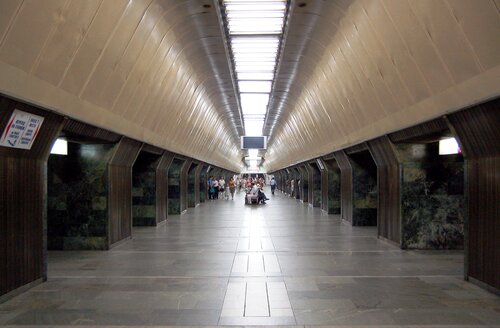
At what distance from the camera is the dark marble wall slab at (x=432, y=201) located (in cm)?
1066

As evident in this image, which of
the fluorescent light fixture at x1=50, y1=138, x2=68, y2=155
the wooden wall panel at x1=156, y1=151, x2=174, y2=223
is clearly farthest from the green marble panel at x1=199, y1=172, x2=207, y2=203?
the fluorescent light fixture at x1=50, y1=138, x2=68, y2=155

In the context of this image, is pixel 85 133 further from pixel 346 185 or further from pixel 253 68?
pixel 346 185

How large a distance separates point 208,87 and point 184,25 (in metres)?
6.66

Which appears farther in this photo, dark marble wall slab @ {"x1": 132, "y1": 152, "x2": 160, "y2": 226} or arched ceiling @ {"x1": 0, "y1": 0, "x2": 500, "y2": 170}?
dark marble wall slab @ {"x1": 132, "y1": 152, "x2": 160, "y2": 226}

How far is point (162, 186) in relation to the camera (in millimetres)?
16656

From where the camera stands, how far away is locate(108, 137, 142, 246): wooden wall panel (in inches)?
427

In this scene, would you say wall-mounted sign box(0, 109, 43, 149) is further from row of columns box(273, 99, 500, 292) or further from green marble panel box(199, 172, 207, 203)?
green marble panel box(199, 172, 207, 203)

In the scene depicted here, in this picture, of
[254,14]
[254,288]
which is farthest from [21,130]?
[254,14]

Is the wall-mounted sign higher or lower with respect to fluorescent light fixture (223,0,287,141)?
lower

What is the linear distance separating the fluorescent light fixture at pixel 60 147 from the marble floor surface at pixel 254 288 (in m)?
2.17

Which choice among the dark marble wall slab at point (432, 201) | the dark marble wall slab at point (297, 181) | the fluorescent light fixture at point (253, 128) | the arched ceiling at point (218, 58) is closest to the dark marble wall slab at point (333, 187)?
the arched ceiling at point (218, 58)

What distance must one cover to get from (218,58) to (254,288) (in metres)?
7.26

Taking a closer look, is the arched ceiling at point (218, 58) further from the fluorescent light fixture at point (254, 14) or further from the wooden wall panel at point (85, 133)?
the fluorescent light fixture at point (254, 14)

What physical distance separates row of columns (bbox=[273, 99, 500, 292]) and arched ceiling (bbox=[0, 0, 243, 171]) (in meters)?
4.78
